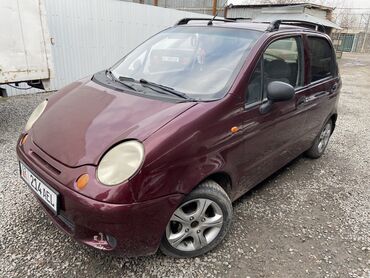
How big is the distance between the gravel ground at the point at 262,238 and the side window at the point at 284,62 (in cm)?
124

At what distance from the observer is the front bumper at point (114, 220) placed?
1729 mm

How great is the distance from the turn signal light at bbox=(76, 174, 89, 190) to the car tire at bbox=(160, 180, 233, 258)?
63cm

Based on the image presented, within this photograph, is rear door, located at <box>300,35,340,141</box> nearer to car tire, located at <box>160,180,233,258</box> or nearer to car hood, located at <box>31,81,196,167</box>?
car tire, located at <box>160,180,233,258</box>

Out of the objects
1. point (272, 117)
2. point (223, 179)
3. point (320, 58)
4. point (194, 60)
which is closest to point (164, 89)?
point (194, 60)

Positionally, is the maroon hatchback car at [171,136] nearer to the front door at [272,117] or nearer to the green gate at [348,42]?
the front door at [272,117]

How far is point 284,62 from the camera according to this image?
294cm

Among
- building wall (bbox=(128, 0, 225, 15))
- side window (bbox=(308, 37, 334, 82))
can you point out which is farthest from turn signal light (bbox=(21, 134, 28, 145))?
building wall (bbox=(128, 0, 225, 15))

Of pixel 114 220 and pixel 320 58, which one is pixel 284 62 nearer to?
pixel 320 58

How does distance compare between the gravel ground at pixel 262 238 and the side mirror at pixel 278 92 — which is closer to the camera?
the gravel ground at pixel 262 238

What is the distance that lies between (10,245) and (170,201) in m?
1.41

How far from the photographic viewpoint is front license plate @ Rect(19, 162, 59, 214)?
6.25 feet

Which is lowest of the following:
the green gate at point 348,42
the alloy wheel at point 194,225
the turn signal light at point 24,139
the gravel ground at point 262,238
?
the green gate at point 348,42

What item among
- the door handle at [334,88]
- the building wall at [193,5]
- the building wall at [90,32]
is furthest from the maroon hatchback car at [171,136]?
the building wall at [193,5]

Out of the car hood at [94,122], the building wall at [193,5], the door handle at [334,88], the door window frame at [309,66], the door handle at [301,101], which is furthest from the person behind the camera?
the building wall at [193,5]
